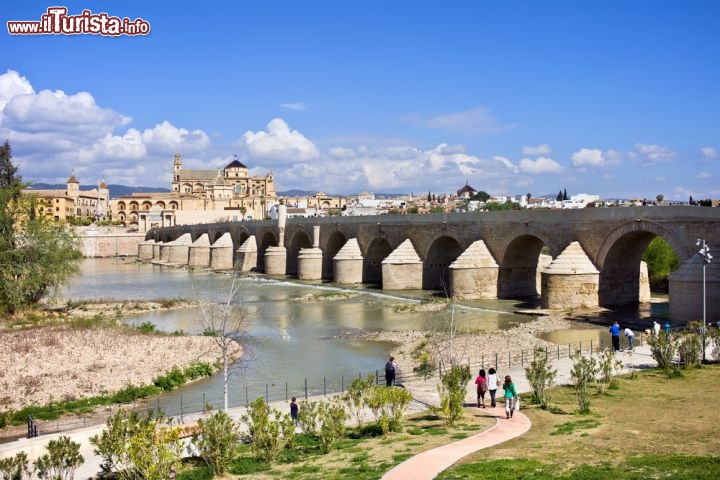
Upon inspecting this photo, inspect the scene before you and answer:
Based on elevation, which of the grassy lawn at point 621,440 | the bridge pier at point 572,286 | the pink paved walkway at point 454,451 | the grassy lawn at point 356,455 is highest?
the bridge pier at point 572,286

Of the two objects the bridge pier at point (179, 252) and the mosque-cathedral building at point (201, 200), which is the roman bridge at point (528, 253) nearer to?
the bridge pier at point (179, 252)

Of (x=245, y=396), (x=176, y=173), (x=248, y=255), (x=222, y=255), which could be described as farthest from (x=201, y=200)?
(x=245, y=396)

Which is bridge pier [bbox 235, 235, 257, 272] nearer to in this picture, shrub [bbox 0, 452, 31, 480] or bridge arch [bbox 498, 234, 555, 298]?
bridge arch [bbox 498, 234, 555, 298]

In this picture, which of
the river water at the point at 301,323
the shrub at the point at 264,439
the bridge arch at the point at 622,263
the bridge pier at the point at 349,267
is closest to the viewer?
the shrub at the point at 264,439

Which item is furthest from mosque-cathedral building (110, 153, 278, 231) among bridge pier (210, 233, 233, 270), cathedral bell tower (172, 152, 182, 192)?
bridge pier (210, 233, 233, 270)

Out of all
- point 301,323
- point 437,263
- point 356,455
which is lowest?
point 301,323

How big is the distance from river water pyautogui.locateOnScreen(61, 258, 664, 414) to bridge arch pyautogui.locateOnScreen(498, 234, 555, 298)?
5.49 ft

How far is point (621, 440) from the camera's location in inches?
454

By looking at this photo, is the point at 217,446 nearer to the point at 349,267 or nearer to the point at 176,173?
the point at 349,267

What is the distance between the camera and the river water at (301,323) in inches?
829

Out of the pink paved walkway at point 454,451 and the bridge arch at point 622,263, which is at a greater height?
the bridge arch at point 622,263

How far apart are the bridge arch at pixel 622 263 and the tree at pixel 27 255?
2287cm

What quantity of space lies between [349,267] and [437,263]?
23.9ft

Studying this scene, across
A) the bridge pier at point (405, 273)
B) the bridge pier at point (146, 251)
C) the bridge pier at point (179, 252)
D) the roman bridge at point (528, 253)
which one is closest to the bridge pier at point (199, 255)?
the bridge pier at point (179, 252)
